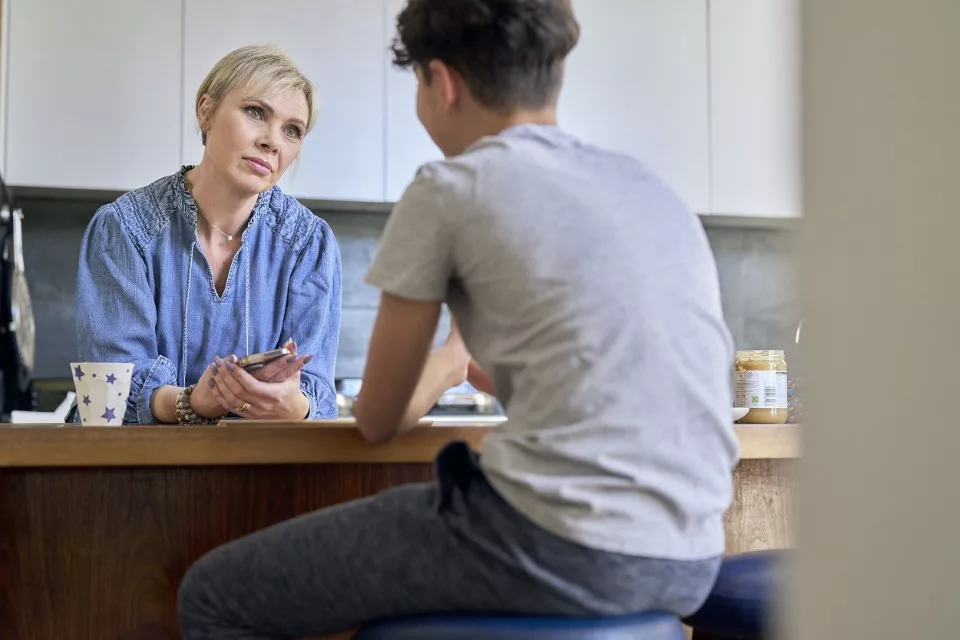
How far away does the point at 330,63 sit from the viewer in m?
3.15

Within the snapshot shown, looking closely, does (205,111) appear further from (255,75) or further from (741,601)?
(741,601)

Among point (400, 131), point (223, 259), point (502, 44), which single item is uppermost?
point (400, 131)

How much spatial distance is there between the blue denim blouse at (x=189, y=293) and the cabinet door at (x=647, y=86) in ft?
5.02

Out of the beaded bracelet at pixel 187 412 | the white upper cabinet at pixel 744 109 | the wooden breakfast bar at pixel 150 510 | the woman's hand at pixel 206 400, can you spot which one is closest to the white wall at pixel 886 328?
the wooden breakfast bar at pixel 150 510

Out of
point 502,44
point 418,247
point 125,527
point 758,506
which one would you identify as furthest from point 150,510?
point 758,506

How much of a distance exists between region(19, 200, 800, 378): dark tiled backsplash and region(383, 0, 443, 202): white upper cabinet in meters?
0.28

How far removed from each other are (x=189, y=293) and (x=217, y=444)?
30.5 inches

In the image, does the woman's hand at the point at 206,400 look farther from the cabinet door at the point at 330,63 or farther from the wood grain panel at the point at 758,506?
the cabinet door at the point at 330,63

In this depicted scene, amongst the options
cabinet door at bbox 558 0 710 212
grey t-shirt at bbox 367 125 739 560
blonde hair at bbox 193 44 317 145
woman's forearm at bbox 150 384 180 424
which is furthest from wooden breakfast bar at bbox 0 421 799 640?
cabinet door at bbox 558 0 710 212

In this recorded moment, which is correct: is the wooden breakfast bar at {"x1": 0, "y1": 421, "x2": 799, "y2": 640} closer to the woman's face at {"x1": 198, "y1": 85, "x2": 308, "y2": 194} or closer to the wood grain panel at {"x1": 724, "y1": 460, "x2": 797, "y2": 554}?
the wood grain panel at {"x1": 724, "y1": 460, "x2": 797, "y2": 554}

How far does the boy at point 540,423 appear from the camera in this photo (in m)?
0.86

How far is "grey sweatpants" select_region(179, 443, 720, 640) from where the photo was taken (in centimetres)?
86

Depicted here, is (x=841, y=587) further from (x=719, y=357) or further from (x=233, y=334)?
(x=233, y=334)

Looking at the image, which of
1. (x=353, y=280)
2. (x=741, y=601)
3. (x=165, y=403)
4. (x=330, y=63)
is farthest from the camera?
(x=353, y=280)
